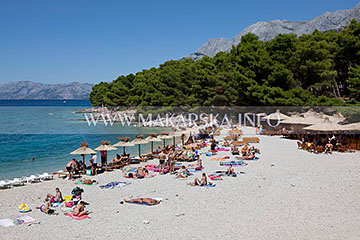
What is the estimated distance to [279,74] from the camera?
28.9 metres

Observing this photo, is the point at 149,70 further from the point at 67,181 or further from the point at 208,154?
the point at 67,181

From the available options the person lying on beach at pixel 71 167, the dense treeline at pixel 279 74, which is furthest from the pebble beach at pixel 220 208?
the dense treeline at pixel 279 74

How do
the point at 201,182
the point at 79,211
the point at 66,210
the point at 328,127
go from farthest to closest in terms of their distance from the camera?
1. the point at 328,127
2. the point at 201,182
3. the point at 66,210
4. the point at 79,211

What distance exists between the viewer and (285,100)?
27422mm

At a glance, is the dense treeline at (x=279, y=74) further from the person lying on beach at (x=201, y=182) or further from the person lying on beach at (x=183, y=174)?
the person lying on beach at (x=201, y=182)

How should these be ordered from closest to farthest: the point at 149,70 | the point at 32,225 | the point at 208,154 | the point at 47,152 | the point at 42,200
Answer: the point at 32,225 → the point at 42,200 → the point at 208,154 → the point at 47,152 → the point at 149,70

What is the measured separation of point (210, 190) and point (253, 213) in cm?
249

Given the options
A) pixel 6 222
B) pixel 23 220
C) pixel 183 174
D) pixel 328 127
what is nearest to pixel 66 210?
pixel 23 220

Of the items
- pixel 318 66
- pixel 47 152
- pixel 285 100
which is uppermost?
pixel 318 66

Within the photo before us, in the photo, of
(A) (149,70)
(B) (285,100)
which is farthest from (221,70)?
(A) (149,70)

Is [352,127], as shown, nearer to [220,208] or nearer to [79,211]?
[220,208]

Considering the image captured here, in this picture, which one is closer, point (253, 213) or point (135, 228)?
point (135, 228)

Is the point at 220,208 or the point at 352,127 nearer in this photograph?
the point at 220,208

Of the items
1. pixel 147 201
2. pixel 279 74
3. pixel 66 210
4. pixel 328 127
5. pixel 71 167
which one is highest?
pixel 279 74
